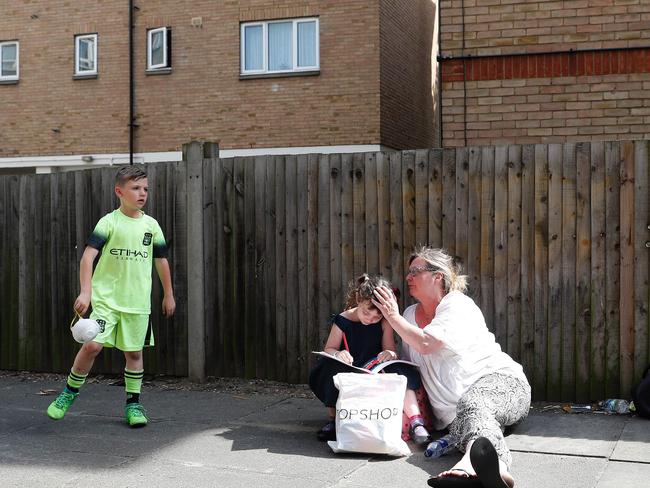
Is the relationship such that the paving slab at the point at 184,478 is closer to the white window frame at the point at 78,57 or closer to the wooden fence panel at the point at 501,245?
the wooden fence panel at the point at 501,245

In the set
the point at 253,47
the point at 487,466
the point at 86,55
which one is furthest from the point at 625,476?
the point at 86,55

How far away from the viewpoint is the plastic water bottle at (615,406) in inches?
241

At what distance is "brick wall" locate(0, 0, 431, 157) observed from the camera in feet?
56.1

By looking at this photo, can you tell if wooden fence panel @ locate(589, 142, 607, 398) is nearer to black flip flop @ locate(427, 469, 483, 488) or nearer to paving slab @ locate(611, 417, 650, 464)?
paving slab @ locate(611, 417, 650, 464)

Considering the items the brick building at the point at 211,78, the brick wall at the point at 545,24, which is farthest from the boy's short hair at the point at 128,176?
the brick building at the point at 211,78

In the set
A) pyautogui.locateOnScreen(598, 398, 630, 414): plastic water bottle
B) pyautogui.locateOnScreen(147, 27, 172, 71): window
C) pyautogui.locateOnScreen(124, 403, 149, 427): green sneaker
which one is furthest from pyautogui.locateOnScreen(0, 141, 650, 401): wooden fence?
pyautogui.locateOnScreen(147, 27, 172, 71): window

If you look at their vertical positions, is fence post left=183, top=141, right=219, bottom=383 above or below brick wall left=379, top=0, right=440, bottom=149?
below

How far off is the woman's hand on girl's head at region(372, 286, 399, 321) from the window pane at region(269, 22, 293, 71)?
12.9 meters

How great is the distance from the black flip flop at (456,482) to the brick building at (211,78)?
12.9m

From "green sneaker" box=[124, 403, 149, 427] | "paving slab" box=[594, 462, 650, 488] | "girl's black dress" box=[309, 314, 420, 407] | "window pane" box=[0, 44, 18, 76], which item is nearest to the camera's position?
"paving slab" box=[594, 462, 650, 488]

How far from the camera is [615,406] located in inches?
242

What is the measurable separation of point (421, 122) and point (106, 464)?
15164mm

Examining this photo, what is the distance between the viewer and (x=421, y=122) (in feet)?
63.6

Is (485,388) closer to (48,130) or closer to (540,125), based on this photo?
(540,125)
